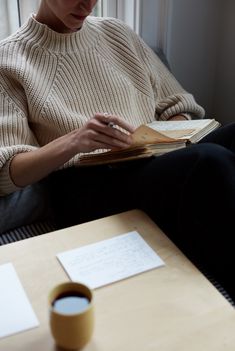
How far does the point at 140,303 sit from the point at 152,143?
43cm

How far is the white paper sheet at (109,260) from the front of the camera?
95cm

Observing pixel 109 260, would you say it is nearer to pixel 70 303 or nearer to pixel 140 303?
pixel 140 303

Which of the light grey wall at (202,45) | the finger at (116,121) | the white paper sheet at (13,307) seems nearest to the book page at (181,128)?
the finger at (116,121)

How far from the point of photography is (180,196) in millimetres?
1172

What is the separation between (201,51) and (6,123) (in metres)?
1.20

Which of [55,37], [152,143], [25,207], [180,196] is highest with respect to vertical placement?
[55,37]

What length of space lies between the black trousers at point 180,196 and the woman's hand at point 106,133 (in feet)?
0.41

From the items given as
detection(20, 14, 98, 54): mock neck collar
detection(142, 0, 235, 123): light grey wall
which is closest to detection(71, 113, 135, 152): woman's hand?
detection(20, 14, 98, 54): mock neck collar

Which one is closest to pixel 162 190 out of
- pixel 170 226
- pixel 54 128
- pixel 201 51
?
pixel 170 226

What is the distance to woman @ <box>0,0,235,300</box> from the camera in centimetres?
117

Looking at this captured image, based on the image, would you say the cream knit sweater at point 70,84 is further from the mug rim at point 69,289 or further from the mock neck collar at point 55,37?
the mug rim at point 69,289

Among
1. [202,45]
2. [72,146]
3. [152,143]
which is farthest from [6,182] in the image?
[202,45]

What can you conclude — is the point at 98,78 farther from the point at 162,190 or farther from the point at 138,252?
the point at 138,252

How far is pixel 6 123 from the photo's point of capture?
1.32 metres
